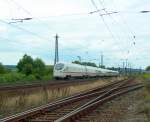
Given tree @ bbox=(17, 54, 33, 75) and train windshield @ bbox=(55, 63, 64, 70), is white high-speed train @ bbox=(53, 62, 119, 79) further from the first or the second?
tree @ bbox=(17, 54, 33, 75)

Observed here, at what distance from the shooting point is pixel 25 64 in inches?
3691

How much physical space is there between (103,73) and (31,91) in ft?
252

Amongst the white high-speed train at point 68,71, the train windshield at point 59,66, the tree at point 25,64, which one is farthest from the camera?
the tree at point 25,64

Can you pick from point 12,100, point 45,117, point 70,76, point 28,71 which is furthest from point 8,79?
point 45,117

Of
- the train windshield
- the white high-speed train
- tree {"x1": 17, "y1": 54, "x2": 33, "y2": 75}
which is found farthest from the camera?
tree {"x1": 17, "y1": 54, "x2": 33, "y2": 75}

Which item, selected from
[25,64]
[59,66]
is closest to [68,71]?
[59,66]

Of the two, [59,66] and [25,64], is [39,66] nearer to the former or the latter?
[25,64]

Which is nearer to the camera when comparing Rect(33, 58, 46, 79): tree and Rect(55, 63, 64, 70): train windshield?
Rect(55, 63, 64, 70): train windshield

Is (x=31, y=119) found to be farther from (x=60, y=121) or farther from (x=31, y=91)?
(x=31, y=91)

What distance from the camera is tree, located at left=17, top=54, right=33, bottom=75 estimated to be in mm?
89438

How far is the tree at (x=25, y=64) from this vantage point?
89438 millimetres

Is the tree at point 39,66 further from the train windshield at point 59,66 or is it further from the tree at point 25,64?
the train windshield at point 59,66

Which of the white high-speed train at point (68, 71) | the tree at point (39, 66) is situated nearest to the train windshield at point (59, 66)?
the white high-speed train at point (68, 71)

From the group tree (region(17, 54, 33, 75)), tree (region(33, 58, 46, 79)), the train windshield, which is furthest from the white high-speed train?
tree (region(17, 54, 33, 75))
